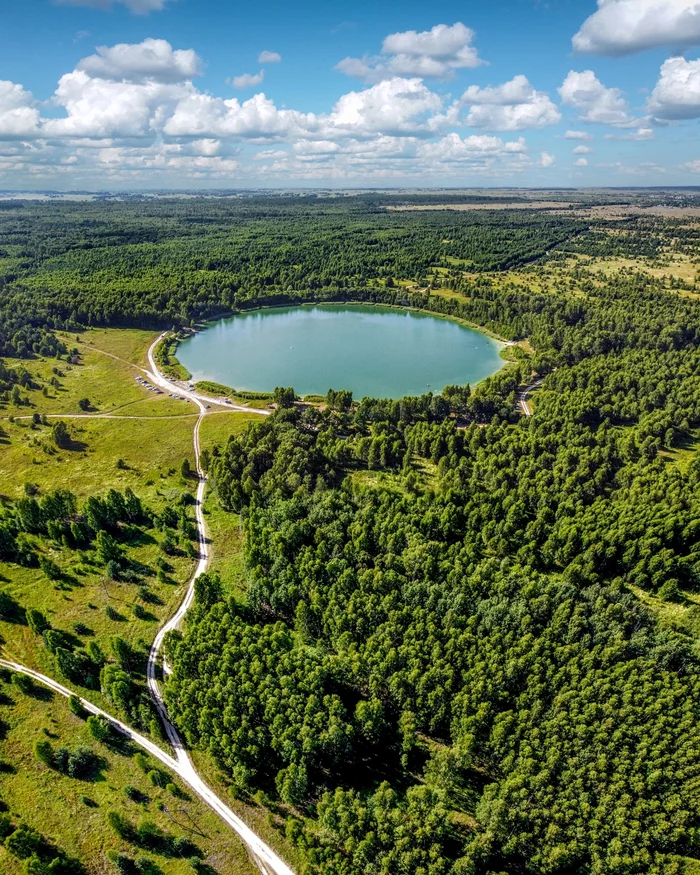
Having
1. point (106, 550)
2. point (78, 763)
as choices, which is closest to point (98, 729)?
point (78, 763)

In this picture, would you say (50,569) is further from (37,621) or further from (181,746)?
(181,746)

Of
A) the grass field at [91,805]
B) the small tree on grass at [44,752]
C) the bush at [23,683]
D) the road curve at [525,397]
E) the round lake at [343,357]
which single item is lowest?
the grass field at [91,805]

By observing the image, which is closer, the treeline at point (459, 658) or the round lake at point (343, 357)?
the treeline at point (459, 658)

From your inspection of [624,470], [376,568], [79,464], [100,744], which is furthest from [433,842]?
[79,464]

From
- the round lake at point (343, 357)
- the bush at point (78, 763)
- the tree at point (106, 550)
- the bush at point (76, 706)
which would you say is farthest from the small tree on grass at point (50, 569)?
the round lake at point (343, 357)

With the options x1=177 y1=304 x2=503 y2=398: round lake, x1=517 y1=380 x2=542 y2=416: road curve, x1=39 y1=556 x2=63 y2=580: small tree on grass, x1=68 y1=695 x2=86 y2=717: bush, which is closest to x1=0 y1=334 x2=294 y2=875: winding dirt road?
x1=68 y1=695 x2=86 y2=717: bush

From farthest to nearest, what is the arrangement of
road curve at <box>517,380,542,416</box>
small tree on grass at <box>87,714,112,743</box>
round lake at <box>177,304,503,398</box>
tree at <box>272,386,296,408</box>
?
round lake at <box>177,304,503,398</box> → road curve at <box>517,380,542,416</box> → tree at <box>272,386,296,408</box> → small tree on grass at <box>87,714,112,743</box>

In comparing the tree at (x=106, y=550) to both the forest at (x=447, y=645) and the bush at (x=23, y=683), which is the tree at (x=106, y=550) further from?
the bush at (x=23, y=683)

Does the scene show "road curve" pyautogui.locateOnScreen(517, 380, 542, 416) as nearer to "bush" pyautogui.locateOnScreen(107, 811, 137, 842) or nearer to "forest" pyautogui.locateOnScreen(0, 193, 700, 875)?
"forest" pyautogui.locateOnScreen(0, 193, 700, 875)
